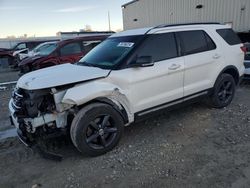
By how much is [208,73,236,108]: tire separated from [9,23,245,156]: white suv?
0.11 ft

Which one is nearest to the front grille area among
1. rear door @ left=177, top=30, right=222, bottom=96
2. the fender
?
the fender

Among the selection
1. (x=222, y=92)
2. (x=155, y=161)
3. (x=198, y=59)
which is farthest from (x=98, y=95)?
(x=222, y=92)

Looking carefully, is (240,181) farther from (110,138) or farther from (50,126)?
(50,126)

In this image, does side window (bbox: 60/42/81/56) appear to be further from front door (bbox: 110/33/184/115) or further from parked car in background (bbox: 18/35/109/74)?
front door (bbox: 110/33/184/115)

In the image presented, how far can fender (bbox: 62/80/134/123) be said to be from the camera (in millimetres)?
3428

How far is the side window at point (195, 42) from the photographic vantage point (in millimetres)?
4635

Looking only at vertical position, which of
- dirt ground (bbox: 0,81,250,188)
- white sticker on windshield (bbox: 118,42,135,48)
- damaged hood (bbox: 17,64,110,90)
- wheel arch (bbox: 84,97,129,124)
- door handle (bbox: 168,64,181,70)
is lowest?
dirt ground (bbox: 0,81,250,188)

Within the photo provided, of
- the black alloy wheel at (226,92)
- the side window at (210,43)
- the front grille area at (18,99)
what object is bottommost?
the black alloy wheel at (226,92)

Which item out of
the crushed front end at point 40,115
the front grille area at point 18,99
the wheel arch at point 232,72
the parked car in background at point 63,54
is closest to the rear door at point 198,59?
the wheel arch at point 232,72

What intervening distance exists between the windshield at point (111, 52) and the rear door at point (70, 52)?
18.4 ft

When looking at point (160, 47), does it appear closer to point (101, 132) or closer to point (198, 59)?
point (198, 59)

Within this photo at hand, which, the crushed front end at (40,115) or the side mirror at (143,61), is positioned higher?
the side mirror at (143,61)

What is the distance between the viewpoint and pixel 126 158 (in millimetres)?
3680

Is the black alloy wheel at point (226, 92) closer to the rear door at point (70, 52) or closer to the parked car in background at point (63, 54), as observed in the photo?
the parked car in background at point (63, 54)
